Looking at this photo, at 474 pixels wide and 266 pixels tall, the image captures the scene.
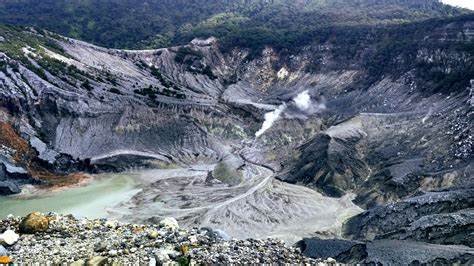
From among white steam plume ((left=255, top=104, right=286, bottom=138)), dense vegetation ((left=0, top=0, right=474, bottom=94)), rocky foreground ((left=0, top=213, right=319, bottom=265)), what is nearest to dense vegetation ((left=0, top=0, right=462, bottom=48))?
dense vegetation ((left=0, top=0, right=474, bottom=94))

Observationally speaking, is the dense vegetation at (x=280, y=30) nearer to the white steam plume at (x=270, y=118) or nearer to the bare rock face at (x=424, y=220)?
the white steam plume at (x=270, y=118)

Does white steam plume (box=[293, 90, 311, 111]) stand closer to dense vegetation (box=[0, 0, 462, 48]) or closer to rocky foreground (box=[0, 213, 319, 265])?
dense vegetation (box=[0, 0, 462, 48])

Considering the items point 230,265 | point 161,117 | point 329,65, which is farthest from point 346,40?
point 230,265

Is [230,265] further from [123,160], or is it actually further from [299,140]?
[299,140]

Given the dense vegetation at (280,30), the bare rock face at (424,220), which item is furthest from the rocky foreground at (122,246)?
the dense vegetation at (280,30)

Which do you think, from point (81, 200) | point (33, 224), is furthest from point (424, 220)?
point (81, 200)

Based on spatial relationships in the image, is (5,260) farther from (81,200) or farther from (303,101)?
(303,101)
